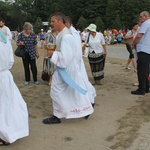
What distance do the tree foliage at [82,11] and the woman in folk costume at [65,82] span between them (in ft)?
152

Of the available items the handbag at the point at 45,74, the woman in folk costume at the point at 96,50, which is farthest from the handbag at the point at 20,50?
the woman in folk costume at the point at 96,50

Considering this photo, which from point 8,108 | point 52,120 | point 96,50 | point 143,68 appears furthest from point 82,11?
point 8,108

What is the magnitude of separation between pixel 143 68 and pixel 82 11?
227 feet

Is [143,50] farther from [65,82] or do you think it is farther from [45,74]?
[45,74]

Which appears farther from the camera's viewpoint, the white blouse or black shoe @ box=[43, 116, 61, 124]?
the white blouse

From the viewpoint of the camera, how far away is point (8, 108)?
4.09 m

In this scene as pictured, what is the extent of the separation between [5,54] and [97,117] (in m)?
2.27

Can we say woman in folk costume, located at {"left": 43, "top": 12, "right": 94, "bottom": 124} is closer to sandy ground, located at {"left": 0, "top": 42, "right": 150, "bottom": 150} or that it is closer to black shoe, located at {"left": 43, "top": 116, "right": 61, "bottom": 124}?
black shoe, located at {"left": 43, "top": 116, "right": 61, "bottom": 124}

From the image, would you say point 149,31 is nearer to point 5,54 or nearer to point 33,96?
point 33,96

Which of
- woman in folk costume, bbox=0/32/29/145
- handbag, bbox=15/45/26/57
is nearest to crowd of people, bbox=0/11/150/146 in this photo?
woman in folk costume, bbox=0/32/29/145

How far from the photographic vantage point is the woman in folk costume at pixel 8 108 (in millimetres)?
4035

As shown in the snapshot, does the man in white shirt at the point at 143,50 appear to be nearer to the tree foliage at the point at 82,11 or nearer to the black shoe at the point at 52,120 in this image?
the black shoe at the point at 52,120

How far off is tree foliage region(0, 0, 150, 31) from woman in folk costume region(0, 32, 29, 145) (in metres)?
47.3

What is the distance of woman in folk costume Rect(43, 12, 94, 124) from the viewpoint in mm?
4734
